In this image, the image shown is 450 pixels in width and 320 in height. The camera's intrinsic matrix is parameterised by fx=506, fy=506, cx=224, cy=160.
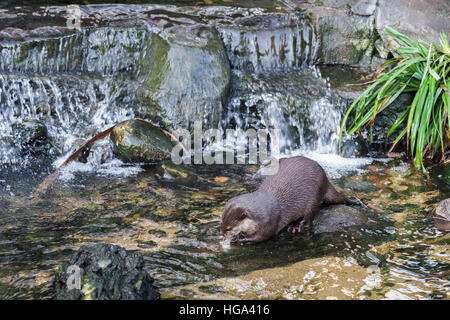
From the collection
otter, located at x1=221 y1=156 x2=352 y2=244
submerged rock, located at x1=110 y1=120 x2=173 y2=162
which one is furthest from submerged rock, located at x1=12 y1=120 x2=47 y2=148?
otter, located at x1=221 y1=156 x2=352 y2=244

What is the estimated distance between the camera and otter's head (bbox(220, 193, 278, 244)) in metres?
3.62

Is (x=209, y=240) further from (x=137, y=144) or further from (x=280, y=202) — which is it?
(x=137, y=144)

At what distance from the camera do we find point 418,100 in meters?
5.61

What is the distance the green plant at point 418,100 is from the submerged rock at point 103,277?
11.3 ft

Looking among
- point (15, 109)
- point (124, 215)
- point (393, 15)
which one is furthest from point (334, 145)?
point (15, 109)

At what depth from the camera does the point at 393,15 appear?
7004mm

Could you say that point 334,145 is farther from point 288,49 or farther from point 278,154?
point 288,49

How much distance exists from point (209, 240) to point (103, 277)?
4.02ft

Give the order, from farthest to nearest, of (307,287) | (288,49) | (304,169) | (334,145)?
(288,49) < (334,145) < (304,169) < (307,287)

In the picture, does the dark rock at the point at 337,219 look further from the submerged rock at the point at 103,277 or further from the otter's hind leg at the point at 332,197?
the submerged rock at the point at 103,277

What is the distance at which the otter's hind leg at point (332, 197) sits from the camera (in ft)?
14.1

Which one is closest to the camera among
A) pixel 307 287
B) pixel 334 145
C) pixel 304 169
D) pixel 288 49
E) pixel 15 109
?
pixel 307 287

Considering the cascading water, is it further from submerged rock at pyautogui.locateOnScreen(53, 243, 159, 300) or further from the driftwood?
submerged rock at pyautogui.locateOnScreen(53, 243, 159, 300)

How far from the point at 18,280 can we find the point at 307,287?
182cm
